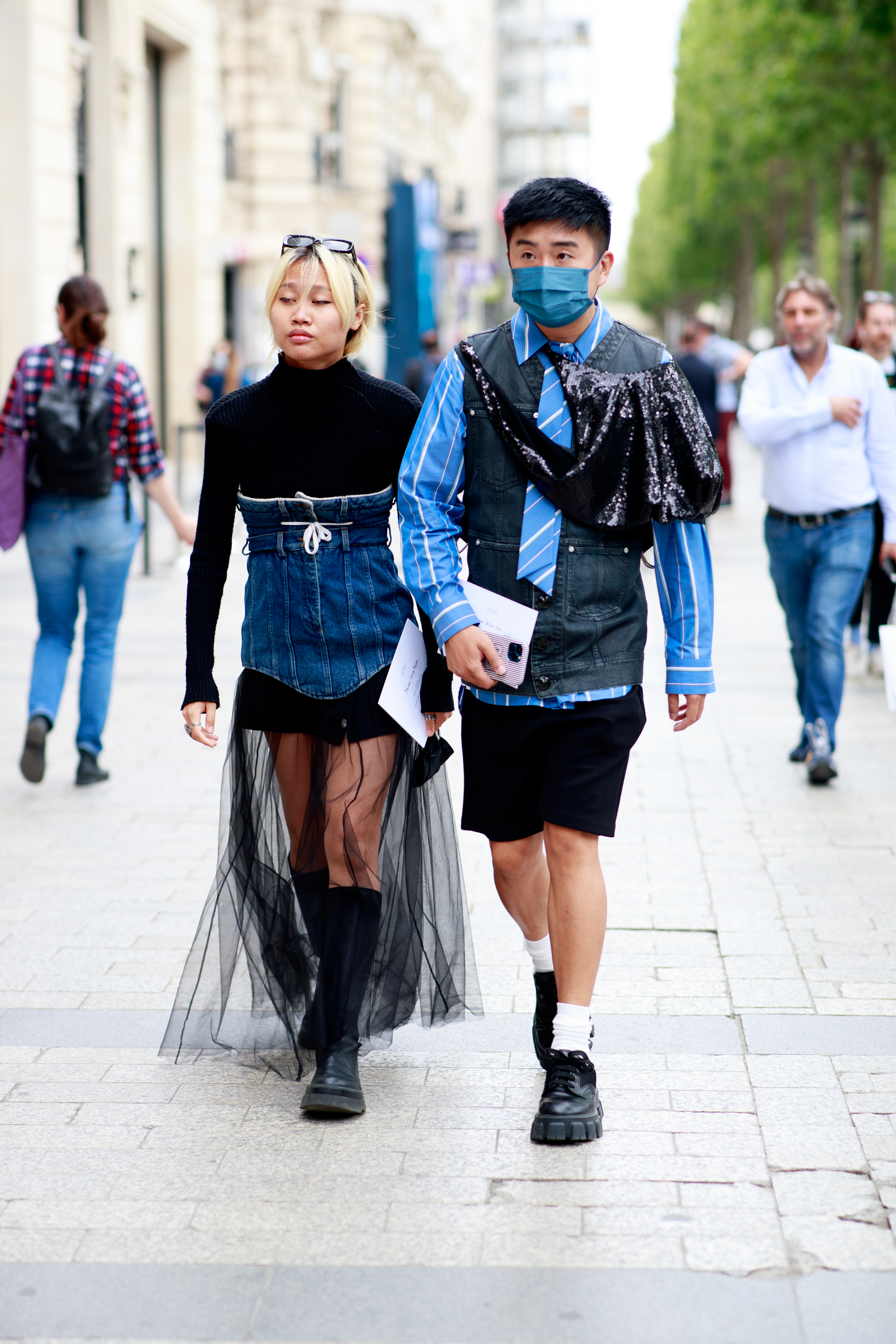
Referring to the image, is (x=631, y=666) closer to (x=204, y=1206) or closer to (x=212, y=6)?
(x=204, y=1206)

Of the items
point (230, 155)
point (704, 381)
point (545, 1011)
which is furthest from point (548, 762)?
point (230, 155)

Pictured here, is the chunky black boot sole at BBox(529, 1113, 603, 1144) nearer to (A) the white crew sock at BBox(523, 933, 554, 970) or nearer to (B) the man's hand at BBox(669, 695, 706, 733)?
(A) the white crew sock at BBox(523, 933, 554, 970)

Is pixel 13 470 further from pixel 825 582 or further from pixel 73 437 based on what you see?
pixel 825 582

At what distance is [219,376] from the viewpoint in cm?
→ 2125

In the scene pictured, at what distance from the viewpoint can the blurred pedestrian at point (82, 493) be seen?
6.63 metres

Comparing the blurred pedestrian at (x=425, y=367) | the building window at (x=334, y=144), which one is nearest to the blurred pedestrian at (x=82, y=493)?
the blurred pedestrian at (x=425, y=367)

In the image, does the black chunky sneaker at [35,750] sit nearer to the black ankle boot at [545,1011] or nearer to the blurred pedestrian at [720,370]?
the black ankle boot at [545,1011]

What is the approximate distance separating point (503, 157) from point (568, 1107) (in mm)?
111907

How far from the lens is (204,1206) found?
3291mm

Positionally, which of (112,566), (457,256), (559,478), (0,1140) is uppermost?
(457,256)

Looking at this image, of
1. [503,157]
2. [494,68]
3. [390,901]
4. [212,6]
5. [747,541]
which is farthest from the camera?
[503,157]

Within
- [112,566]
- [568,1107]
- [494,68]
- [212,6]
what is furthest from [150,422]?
[494,68]

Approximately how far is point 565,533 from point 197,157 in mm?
23047

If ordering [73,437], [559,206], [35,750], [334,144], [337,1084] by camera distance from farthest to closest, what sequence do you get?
1. [334,144]
2. [35,750]
3. [73,437]
4. [337,1084]
5. [559,206]
